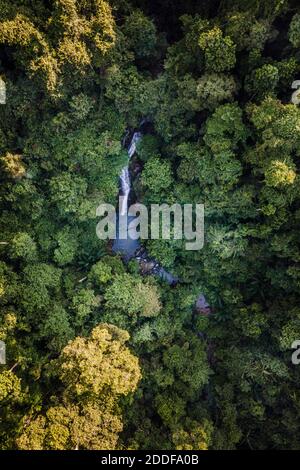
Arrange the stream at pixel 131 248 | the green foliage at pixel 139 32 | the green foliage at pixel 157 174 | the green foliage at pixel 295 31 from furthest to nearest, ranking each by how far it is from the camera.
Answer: the stream at pixel 131 248 < the green foliage at pixel 157 174 < the green foliage at pixel 139 32 < the green foliage at pixel 295 31

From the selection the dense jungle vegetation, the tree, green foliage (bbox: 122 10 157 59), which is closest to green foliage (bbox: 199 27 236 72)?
the dense jungle vegetation

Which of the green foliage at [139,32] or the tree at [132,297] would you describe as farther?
the tree at [132,297]

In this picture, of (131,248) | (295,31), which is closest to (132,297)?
(131,248)

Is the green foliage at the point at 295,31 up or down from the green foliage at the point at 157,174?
up

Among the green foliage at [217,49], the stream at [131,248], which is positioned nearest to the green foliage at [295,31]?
the green foliage at [217,49]

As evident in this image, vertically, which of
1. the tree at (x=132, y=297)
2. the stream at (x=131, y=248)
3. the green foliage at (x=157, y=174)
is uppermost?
the green foliage at (x=157, y=174)

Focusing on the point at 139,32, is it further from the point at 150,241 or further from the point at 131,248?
the point at 131,248

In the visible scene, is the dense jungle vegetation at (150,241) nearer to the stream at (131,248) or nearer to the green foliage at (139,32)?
the green foliage at (139,32)

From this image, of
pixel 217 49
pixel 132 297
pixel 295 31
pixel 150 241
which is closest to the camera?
pixel 295 31

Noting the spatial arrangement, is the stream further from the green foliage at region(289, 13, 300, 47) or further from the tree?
the green foliage at region(289, 13, 300, 47)
